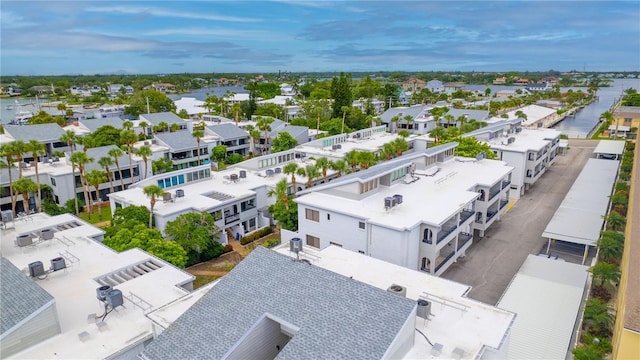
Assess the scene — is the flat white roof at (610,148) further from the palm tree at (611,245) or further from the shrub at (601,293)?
the shrub at (601,293)

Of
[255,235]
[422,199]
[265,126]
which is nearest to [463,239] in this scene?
[422,199]

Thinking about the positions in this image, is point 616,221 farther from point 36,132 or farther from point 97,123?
point 97,123

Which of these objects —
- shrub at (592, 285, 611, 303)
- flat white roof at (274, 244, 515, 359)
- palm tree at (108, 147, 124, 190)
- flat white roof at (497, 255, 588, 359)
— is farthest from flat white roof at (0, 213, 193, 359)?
shrub at (592, 285, 611, 303)

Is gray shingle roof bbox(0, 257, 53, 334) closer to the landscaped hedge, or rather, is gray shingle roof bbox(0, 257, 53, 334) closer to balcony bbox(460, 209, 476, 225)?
the landscaped hedge

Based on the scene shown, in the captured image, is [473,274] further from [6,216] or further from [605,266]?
[6,216]

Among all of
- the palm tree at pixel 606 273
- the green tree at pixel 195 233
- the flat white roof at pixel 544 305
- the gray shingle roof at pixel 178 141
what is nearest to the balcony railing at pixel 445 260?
the flat white roof at pixel 544 305

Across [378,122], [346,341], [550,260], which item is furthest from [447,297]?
[378,122]

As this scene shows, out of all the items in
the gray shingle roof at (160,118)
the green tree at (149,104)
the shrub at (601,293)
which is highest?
the green tree at (149,104)
